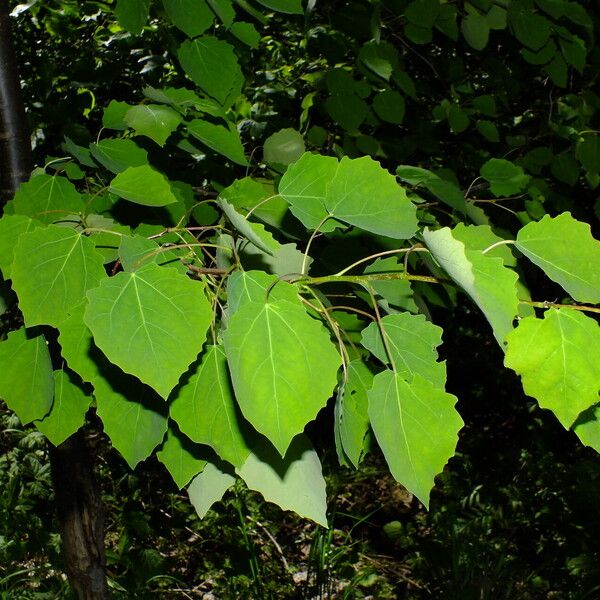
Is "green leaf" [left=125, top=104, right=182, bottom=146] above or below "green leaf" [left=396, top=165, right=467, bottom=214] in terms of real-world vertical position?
above

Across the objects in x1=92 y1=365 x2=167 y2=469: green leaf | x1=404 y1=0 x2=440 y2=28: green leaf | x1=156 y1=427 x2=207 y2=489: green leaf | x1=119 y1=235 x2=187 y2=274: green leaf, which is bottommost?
x1=156 y1=427 x2=207 y2=489: green leaf

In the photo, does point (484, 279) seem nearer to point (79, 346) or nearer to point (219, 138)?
point (79, 346)

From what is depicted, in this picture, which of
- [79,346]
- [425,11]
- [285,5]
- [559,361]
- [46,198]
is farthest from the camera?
[425,11]

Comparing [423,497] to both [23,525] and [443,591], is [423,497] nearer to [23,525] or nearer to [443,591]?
[443,591]

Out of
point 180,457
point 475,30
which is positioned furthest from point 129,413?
point 475,30

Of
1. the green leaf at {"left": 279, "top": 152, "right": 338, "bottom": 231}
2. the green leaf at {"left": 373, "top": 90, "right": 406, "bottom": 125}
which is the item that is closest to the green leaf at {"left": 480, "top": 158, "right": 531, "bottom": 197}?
the green leaf at {"left": 373, "top": 90, "right": 406, "bottom": 125}

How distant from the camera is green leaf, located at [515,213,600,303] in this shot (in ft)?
1.94

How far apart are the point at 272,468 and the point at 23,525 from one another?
2.53 meters

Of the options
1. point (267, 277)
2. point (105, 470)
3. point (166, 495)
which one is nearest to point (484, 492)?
point (166, 495)

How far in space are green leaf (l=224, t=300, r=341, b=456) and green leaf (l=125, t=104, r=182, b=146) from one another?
21.7 inches

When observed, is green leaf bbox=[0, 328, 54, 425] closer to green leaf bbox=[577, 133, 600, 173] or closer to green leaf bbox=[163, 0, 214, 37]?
green leaf bbox=[163, 0, 214, 37]

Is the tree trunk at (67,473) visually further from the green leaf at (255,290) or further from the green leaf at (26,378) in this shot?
the green leaf at (255,290)

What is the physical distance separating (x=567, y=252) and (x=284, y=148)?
3.34 ft

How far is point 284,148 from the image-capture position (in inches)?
61.2
